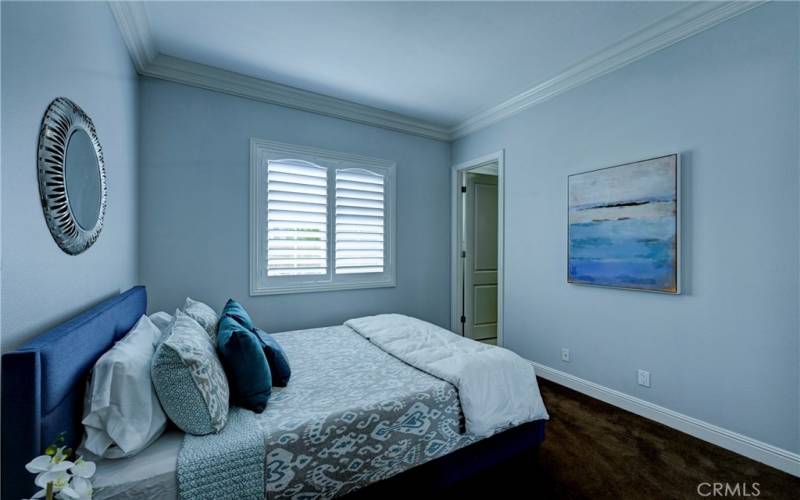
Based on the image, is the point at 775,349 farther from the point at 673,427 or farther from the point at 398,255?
the point at 398,255

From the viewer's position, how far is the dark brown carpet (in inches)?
70.5

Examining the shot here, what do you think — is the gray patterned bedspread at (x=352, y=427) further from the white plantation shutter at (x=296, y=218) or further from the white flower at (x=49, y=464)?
the white plantation shutter at (x=296, y=218)

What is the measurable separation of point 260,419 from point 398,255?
2.71 meters

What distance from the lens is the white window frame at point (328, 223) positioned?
3.17 metres

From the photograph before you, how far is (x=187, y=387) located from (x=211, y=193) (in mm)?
2151

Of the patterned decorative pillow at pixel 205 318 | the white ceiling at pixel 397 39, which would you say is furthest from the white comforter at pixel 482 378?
the white ceiling at pixel 397 39

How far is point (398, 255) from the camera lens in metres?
4.02

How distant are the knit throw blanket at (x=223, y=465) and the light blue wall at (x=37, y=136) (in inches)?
25.0

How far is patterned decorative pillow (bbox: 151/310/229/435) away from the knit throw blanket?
6 cm

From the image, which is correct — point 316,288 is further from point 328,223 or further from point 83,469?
point 83,469

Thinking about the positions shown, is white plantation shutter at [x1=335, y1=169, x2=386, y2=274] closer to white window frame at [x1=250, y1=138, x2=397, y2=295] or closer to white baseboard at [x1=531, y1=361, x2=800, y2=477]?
white window frame at [x1=250, y1=138, x2=397, y2=295]

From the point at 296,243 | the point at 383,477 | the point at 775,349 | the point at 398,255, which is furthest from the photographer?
the point at 398,255

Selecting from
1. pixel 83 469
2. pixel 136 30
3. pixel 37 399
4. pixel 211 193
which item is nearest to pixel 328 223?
pixel 211 193

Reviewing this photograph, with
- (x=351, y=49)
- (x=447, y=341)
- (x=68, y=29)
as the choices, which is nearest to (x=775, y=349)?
(x=447, y=341)
